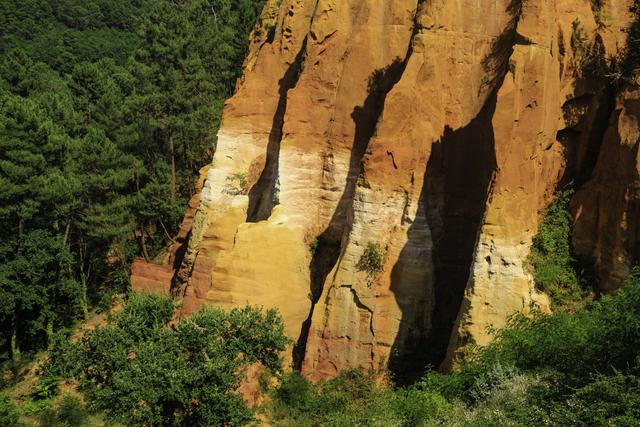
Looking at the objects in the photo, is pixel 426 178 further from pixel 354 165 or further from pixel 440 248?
pixel 354 165

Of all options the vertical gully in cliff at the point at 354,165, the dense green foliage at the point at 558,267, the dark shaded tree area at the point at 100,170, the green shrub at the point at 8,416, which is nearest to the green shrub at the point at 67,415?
the green shrub at the point at 8,416

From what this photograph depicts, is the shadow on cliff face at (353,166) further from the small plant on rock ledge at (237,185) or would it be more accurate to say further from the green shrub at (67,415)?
the green shrub at (67,415)

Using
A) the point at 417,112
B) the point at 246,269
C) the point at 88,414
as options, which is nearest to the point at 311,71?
the point at 417,112

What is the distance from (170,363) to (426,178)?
7992 mm

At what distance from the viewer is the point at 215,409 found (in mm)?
13969

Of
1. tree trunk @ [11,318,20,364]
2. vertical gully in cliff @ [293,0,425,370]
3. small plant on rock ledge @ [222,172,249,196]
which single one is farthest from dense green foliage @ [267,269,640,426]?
tree trunk @ [11,318,20,364]

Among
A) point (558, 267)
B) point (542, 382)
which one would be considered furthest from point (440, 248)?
point (542, 382)

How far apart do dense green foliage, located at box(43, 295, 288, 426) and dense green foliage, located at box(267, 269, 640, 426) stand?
2.42m

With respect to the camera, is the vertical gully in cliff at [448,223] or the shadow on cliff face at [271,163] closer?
the vertical gully in cliff at [448,223]

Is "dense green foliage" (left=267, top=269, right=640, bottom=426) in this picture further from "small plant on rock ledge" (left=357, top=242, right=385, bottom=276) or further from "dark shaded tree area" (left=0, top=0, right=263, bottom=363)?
"dark shaded tree area" (left=0, top=0, right=263, bottom=363)

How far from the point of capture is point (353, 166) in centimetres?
2028

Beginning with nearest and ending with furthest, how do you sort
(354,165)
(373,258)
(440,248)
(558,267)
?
(558,267) → (373,258) → (440,248) → (354,165)

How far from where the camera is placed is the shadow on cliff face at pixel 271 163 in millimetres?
22656

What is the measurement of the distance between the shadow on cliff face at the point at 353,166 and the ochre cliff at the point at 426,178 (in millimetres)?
47
